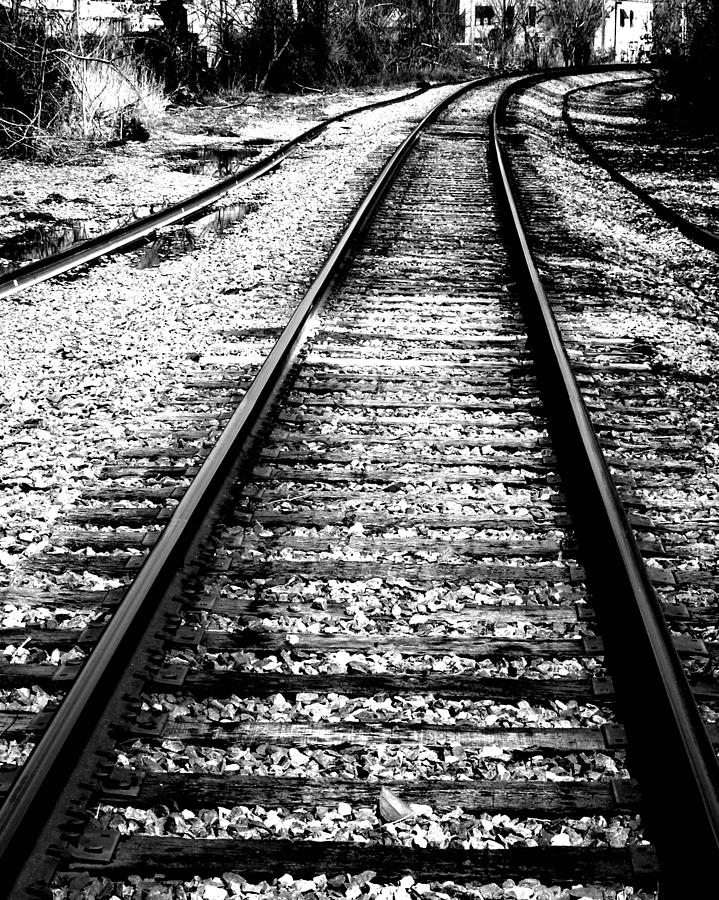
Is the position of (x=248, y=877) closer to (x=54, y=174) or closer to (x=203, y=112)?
(x=54, y=174)

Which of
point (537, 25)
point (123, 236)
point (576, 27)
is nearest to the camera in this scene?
point (123, 236)

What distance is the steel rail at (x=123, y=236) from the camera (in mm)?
7969

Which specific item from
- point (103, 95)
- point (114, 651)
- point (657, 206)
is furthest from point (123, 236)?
point (103, 95)

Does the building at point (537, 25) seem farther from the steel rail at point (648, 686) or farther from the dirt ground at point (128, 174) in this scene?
the steel rail at point (648, 686)

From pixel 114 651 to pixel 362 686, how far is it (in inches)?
30.4

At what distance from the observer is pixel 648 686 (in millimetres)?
2639

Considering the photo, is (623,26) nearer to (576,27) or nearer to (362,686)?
(576,27)

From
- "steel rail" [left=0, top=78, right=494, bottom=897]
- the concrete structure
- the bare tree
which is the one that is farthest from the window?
"steel rail" [left=0, top=78, right=494, bottom=897]

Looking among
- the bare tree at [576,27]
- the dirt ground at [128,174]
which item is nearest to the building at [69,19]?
the dirt ground at [128,174]

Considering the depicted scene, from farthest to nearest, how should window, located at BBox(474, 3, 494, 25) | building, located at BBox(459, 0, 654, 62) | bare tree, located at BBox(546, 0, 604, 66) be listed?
window, located at BBox(474, 3, 494, 25)
building, located at BBox(459, 0, 654, 62)
bare tree, located at BBox(546, 0, 604, 66)

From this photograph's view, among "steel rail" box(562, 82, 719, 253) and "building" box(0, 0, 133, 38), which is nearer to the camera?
"steel rail" box(562, 82, 719, 253)

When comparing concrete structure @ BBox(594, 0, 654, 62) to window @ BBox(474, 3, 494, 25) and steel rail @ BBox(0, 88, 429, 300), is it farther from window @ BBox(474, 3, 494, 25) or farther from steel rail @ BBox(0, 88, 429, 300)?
steel rail @ BBox(0, 88, 429, 300)

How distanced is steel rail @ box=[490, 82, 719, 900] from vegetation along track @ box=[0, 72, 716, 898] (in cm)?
1

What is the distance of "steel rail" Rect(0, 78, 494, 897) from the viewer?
83.9 inches
